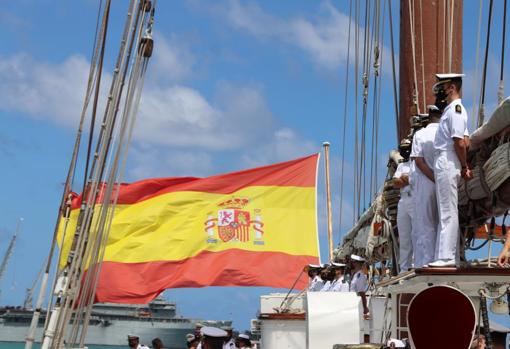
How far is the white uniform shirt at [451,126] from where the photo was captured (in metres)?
5.63

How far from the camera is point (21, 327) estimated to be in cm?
11675

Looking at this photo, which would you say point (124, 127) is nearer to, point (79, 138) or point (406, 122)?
point (79, 138)

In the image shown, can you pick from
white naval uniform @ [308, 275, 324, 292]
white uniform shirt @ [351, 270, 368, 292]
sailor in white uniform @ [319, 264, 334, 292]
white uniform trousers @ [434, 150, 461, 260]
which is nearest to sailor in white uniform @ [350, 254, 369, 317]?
white uniform shirt @ [351, 270, 368, 292]

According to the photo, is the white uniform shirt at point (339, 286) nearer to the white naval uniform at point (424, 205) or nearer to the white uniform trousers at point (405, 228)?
the white uniform trousers at point (405, 228)

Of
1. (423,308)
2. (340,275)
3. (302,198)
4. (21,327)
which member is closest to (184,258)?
(302,198)

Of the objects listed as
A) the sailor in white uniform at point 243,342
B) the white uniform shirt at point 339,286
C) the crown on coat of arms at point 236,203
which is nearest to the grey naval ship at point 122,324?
the crown on coat of arms at point 236,203

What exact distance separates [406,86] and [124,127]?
12.4 feet

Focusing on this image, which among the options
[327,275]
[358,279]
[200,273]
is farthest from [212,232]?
[358,279]

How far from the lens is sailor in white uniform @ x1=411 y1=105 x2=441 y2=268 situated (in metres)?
6.03

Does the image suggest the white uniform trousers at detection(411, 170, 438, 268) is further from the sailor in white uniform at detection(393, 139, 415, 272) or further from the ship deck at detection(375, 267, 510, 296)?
the ship deck at detection(375, 267, 510, 296)

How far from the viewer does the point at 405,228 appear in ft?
23.4

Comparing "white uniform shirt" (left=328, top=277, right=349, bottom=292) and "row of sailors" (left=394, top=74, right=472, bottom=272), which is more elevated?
"white uniform shirt" (left=328, top=277, right=349, bottom=292)

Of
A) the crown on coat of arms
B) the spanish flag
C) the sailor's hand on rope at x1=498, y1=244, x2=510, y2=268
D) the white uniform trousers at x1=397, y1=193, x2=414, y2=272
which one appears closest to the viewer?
the sailor's hand on rope at x1=498, y1=244, x2=510, y2=268

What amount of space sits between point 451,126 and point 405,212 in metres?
1.50
